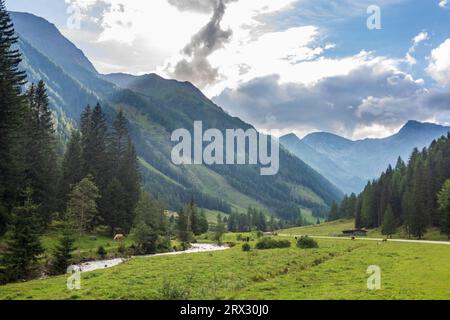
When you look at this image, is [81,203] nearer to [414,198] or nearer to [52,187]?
[52,187]

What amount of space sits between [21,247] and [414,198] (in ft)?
327

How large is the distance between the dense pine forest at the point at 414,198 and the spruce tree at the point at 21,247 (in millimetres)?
91060

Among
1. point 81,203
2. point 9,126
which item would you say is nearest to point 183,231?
point 81,203

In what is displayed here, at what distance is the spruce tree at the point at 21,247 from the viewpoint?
4572 centimetres

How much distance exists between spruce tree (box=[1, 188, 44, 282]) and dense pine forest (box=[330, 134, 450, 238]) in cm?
9106

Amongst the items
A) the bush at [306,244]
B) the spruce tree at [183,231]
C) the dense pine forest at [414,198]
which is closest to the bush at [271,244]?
the bush at [306,244]

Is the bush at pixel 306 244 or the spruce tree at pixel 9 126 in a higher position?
the spruce tree at pixel 9 126

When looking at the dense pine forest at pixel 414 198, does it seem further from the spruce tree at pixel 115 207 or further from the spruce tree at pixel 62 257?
the spruce tree at pixel 62 257

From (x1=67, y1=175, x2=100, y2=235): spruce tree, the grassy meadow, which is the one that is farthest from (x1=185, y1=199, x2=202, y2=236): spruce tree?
the grassy meadow

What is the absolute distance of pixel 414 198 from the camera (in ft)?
347

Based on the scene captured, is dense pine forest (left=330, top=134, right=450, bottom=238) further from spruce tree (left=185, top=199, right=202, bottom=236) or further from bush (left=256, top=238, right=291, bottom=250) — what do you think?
spruce tree (left=185, top=199, right=202, bottom=236)

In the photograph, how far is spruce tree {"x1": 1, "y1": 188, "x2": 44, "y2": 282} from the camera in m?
45.7
